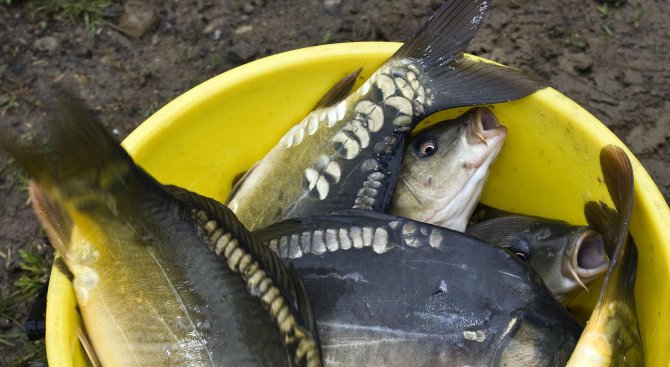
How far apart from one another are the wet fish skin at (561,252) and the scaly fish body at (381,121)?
11.5 inches

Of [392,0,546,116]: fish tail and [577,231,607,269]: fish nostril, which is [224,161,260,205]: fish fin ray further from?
[577,231,607,269]: fish nostril

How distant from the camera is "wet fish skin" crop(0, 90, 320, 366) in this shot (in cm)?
127

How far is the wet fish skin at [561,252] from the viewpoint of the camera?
167 centimetres

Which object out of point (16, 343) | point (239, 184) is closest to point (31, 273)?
point (16, 343)

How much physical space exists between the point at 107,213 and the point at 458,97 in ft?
2.76

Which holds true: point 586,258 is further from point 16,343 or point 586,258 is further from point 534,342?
point 16,343

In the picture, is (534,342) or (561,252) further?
(561,252)

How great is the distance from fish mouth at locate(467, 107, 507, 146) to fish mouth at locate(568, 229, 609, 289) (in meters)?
0.28

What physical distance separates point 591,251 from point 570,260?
0.06 metres

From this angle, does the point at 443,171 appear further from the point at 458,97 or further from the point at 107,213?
the point at 107,213

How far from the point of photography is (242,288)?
1.31 metres

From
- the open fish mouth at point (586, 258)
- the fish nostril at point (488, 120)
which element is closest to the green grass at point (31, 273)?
the fish nostril at point (488, 120)

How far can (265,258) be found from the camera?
137 cm

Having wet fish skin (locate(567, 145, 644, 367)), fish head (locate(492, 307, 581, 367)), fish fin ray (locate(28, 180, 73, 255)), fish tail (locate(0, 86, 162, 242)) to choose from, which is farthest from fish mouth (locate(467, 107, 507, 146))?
fish fin ray (locate(28, 180, 73, 255))
